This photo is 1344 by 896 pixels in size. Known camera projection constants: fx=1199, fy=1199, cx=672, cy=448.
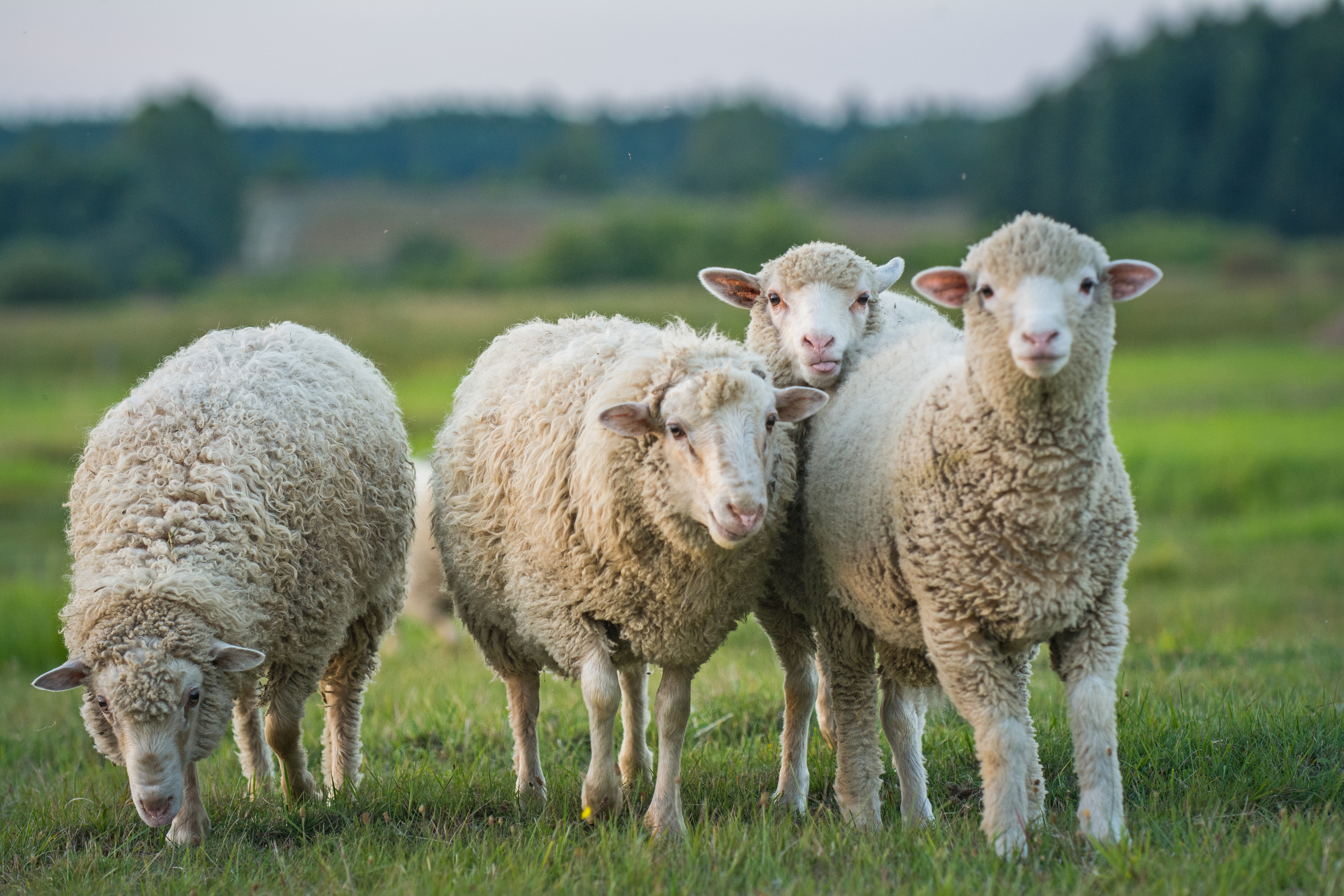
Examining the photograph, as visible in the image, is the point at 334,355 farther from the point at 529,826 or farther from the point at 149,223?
the point at 149,223

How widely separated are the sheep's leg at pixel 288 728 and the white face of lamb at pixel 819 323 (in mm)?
2415

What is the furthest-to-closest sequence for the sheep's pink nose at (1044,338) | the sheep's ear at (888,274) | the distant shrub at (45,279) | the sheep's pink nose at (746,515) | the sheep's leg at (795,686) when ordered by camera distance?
the distant shrub at (45,279)
the sheep's ear at (888,274)
the sheep's leg at (795,686)
the sheep's pink nose at (746,515)
the sheep's pink nose at (1044,338)

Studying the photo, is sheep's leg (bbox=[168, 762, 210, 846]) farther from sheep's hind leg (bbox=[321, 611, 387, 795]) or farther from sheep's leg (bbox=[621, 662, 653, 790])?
sheep's leg (bbox=[621, 662, 653, 790])

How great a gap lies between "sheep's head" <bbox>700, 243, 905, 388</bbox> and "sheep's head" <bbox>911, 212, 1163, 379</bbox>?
0.90 meters

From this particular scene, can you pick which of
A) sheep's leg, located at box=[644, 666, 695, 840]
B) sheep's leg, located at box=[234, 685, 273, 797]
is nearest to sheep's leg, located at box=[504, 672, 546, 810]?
sheep's leg, located at box=[644, 666, 695, 840]

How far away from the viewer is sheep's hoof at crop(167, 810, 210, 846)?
4.35 meters

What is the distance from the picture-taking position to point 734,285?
16.6 ft

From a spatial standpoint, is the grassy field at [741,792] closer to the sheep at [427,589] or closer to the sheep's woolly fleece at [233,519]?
the sheep at [427,589]

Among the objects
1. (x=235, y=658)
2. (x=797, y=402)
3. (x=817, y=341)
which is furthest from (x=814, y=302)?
(x=235, y=658)

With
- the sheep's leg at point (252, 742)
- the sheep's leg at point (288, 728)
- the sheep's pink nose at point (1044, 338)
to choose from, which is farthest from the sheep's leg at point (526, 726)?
the sheep's pink nose at point (1044, 338)

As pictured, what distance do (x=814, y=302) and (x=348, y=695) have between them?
2739 mm

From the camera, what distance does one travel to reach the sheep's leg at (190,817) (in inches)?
172

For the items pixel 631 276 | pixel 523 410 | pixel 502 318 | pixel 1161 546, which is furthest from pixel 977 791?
pixel 631 276

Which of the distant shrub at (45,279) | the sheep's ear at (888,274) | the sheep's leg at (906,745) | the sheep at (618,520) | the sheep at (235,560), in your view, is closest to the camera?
the sheep at (618,520)
